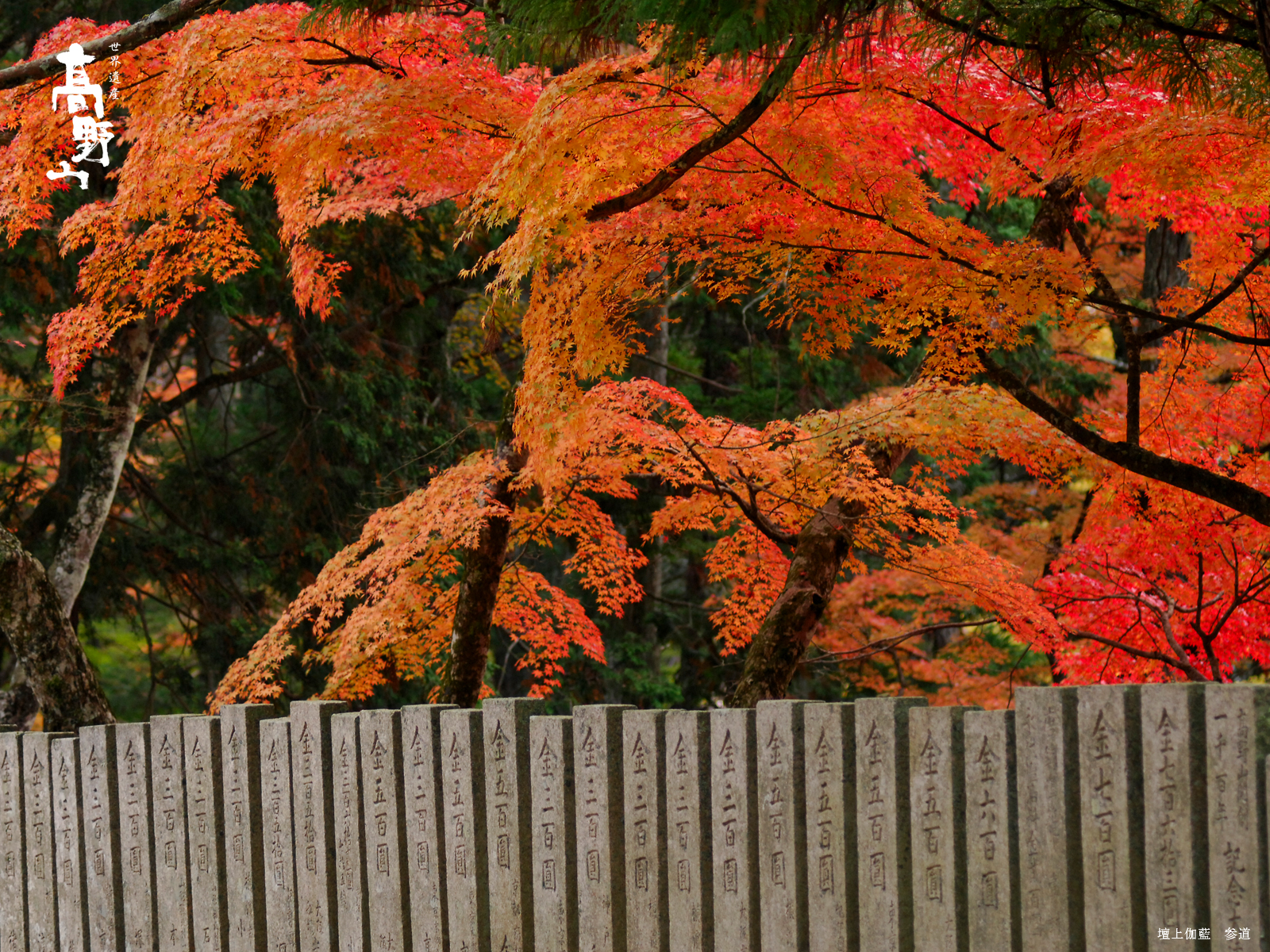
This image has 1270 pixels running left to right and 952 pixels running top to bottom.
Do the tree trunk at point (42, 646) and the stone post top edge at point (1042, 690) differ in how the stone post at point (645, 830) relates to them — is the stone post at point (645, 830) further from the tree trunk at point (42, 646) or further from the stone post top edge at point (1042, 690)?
the tree trunk at point (42, 646)

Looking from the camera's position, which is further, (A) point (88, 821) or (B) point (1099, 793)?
(A) point (88, 821)

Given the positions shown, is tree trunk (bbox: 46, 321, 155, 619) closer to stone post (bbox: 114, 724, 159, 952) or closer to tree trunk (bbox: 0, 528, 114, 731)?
tree trunk (bbox: 0, 528, 114, 731)

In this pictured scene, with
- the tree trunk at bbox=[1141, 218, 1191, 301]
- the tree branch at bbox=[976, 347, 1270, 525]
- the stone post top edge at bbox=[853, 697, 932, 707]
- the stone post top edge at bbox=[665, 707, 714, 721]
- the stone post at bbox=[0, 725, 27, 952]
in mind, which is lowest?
the stone post at bbox=[0, 725, 27, 952]

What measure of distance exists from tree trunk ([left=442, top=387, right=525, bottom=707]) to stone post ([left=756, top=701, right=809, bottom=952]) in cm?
504

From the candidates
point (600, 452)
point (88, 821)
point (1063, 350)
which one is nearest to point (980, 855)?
point (88, 821)

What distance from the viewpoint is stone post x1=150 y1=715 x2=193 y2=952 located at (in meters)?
4.56

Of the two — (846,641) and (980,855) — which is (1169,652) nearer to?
(846,641)

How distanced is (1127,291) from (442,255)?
8418mm

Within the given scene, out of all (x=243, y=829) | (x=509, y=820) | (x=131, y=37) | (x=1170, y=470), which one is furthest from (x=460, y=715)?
(x=131, y=37)

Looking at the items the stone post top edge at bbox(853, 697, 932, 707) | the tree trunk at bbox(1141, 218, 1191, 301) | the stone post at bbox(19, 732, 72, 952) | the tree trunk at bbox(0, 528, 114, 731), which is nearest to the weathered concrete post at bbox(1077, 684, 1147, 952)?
the stone post top edge at bbox(853, 697, 932, 707)

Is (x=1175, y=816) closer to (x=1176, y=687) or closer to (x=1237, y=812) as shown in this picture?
(x=1237, y=812)

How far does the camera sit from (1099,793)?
2.87 metres

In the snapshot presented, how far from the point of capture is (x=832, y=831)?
324 cm

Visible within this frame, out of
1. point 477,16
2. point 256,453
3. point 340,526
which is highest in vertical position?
point 477,16
